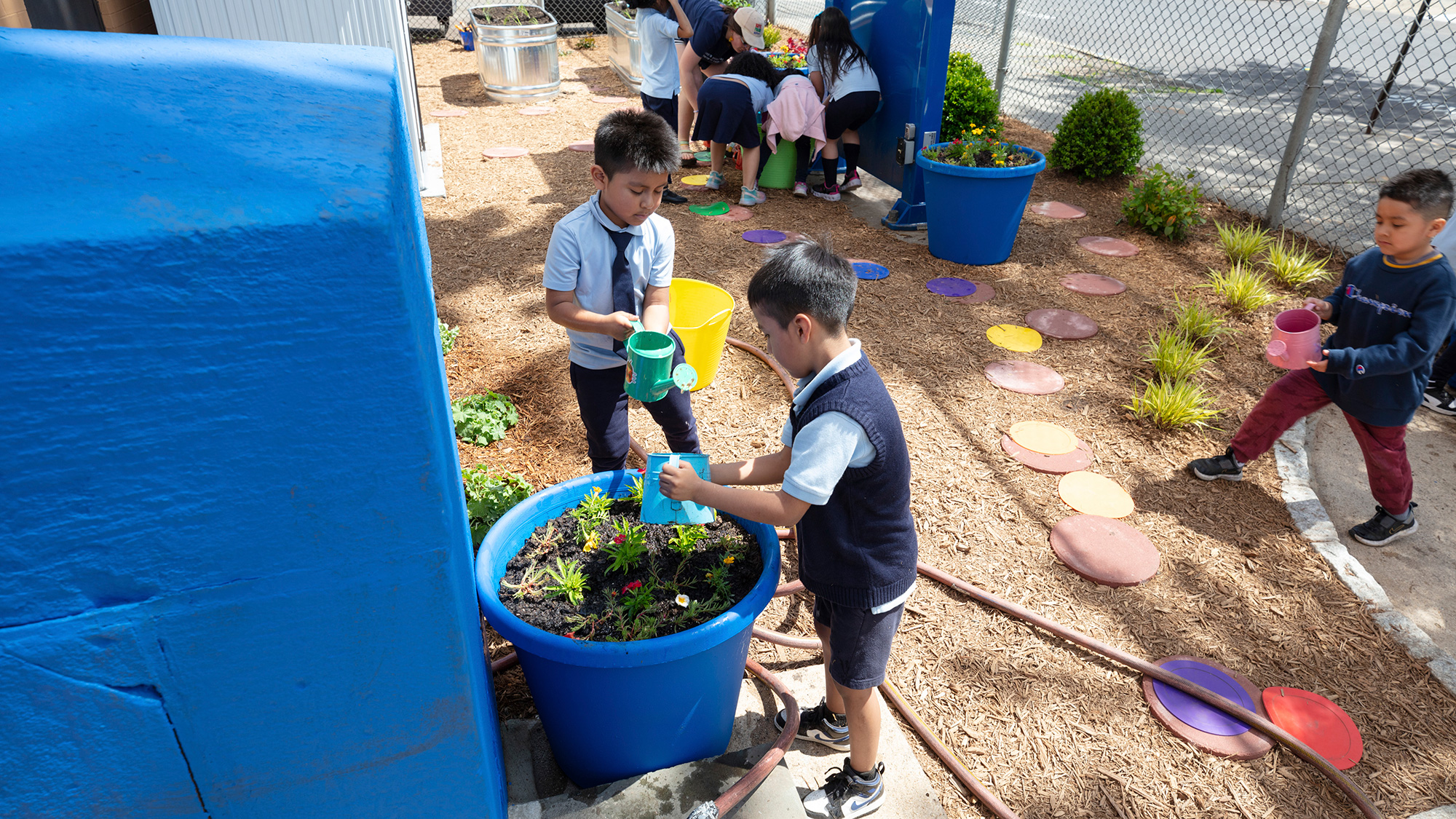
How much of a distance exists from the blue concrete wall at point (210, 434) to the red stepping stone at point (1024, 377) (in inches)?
133

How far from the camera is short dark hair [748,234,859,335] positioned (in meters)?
1.71

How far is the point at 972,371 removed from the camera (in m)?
4.28

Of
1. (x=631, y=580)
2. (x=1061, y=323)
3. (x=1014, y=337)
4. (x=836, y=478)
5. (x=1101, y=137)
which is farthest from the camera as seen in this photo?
(x=1101, y=137)

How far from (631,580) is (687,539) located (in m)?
0.18

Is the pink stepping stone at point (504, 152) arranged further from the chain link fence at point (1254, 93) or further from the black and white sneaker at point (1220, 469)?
the black and white sneaker at point (1220, 469)

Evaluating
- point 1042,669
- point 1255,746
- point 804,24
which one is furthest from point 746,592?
point 804,24

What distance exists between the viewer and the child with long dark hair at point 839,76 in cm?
611

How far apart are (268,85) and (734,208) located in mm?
5416

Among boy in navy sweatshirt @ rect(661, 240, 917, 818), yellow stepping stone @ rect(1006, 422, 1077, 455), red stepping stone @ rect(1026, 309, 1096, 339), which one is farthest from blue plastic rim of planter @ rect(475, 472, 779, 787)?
red stepping stone @ rect(1026, 309, 1096, 339)

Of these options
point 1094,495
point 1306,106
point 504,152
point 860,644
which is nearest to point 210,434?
point 860,644

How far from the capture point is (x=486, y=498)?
2854mm

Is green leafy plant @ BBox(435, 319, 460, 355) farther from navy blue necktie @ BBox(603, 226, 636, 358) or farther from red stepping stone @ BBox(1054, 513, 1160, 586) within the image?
red stepping stone @ BBox(1054, 513, 1160, 586)

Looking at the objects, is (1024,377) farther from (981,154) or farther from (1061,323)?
(981,154)

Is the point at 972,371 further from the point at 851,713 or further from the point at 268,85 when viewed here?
the point at 268,85
